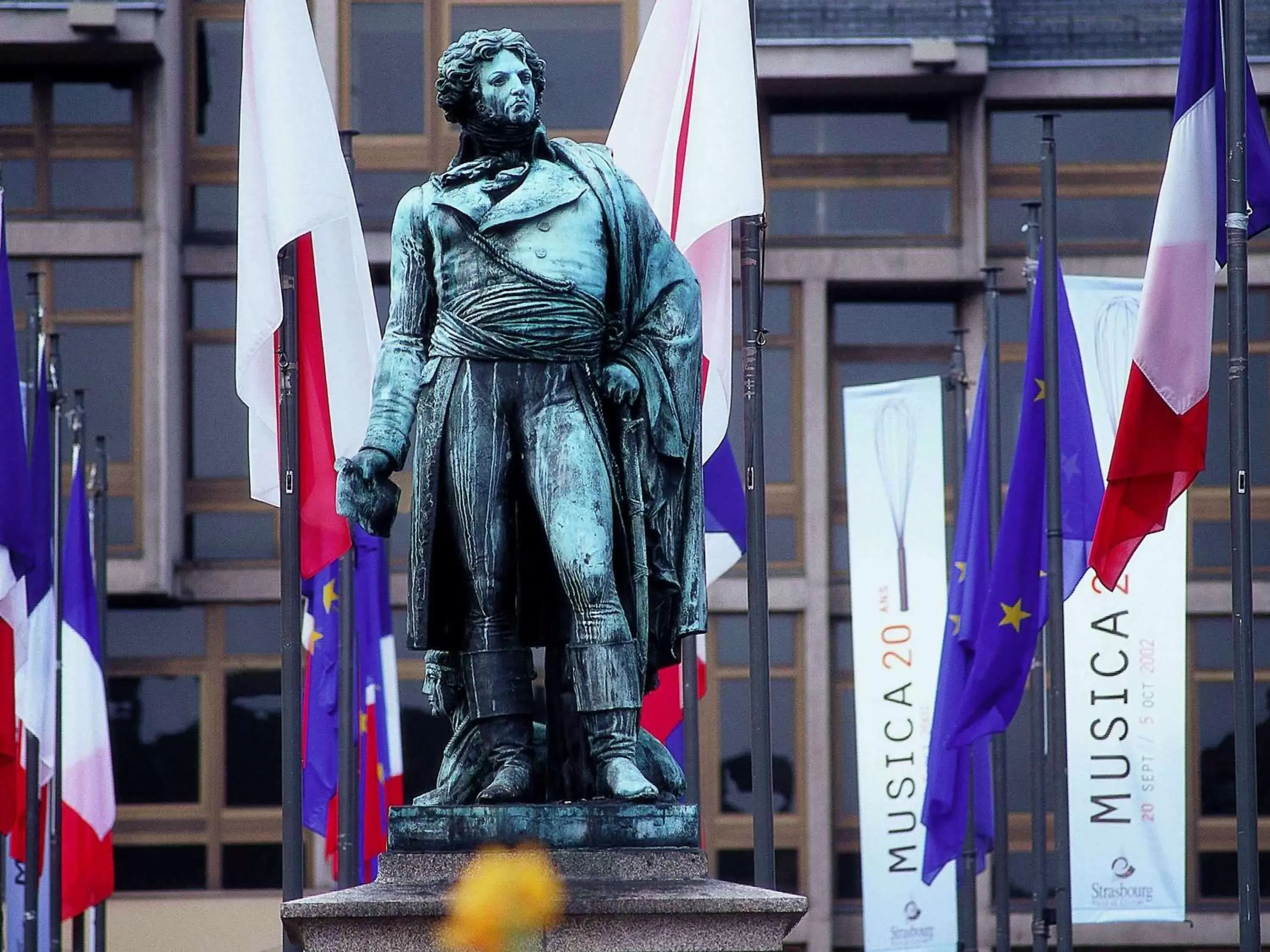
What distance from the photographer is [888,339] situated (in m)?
38.1

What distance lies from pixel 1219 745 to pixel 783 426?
8086 millimetres

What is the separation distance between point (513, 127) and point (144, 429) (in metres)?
28.9

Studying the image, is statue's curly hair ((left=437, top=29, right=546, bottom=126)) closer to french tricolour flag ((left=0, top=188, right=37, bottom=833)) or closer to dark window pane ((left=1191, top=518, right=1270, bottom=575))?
french tricolour flag ((left=0, top=188, right=37, bottom=833))

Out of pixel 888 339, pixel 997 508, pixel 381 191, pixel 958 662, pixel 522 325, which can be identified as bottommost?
pixel 958 662

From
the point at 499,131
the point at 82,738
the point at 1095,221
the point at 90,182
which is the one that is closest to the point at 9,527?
the point at 82,738

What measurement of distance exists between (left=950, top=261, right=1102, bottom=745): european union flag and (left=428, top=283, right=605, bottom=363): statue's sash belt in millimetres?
13456

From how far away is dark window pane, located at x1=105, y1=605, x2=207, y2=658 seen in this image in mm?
37000

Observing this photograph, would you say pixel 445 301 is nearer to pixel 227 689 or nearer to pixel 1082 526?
pixel 1082 526

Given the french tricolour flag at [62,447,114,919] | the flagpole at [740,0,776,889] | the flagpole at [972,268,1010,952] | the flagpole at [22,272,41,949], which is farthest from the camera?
the french tricolour flag at [62,447,114,919]

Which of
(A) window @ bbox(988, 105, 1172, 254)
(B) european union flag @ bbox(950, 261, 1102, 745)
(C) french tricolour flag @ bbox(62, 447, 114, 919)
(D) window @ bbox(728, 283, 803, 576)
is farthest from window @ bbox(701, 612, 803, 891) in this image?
(B) european union flag @ bbox(950, 261, 1102, 745)

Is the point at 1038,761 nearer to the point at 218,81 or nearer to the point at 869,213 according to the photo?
the point at 869,213

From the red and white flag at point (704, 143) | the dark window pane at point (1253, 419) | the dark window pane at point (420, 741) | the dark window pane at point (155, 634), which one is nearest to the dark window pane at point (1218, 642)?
the dark window pane at point (1253, 419)

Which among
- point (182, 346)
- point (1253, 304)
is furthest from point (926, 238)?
point (182, 346)

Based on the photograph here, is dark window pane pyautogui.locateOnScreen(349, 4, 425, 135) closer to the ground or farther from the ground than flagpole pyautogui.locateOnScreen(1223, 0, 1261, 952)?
farther from the ground
